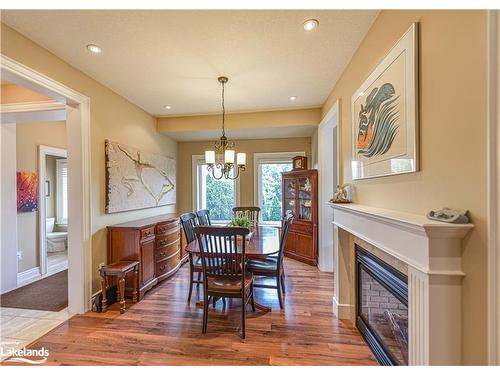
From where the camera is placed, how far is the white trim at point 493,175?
0.87 metres

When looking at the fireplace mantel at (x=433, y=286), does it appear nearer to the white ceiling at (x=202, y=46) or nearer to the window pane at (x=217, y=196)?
the white ceiling at (x=202, y=46)

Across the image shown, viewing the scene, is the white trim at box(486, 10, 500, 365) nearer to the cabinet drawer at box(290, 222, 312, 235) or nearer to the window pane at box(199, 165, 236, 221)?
the cabinet drawer at box(290, 222, 312, 235)

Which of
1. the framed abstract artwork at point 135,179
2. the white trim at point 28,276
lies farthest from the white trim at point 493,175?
the white trim at point 28,276

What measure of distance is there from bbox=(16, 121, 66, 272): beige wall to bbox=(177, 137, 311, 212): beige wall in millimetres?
2379

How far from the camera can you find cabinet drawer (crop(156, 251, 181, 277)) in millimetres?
3318

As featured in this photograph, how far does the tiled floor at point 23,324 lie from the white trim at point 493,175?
324cm

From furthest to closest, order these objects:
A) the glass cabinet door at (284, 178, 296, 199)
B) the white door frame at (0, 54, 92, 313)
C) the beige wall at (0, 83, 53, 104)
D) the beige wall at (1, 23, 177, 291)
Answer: the glass cabinet door at (284, 178, 296, 199) < the beige wall at (0, 83, 53, 104) < the white door frame at (0, 54, 92, 313) < the beige wall at (1, 23, 177, 291)

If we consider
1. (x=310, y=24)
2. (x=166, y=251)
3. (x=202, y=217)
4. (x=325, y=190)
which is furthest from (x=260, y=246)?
(x=310, y=24)

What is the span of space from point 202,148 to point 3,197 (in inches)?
128

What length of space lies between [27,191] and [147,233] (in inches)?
86.6

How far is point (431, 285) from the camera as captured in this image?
104 centimetres

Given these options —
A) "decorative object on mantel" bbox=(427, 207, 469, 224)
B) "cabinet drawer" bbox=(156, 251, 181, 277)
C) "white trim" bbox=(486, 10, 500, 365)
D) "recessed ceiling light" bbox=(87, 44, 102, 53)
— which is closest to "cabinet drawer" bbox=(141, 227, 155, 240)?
"cabinet drawer" bbox=(156, 251, 181, 277)

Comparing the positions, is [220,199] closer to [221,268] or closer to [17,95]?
[221,268]
